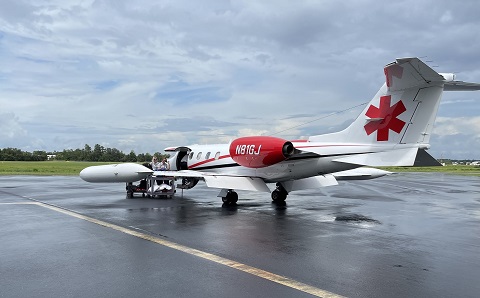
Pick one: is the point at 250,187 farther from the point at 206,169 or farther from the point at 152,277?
the point at 152,277

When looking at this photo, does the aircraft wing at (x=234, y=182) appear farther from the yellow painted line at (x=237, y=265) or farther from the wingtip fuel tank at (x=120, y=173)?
the yellow painted line at (x=237, y=265)

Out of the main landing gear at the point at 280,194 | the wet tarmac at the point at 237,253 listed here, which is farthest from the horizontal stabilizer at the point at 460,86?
the main landing gear at the point at 280,194

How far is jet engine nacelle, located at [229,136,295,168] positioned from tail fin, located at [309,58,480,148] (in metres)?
2.49

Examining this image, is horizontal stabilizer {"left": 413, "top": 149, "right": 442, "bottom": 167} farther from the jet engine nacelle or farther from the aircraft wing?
the aircraft wing

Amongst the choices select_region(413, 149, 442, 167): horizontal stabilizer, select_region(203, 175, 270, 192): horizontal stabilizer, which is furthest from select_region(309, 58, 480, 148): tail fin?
select_region(203, 175, 270, 192): horizontal stabilizer

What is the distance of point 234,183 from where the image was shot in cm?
1524

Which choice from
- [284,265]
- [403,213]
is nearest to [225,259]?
[284,265]

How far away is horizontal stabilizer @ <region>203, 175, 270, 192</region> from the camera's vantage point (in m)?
15.0

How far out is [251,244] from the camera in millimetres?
8547

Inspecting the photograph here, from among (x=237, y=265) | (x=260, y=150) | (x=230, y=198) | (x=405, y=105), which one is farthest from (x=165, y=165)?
(x=237, y=265)

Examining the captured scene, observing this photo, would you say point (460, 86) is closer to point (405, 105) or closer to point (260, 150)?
point (405, 105)

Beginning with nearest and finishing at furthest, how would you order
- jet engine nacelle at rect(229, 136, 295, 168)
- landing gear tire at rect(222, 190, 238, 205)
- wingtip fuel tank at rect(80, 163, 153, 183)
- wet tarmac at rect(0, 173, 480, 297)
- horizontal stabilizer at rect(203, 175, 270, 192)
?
1. wet tarmac at rect(0, 173, 480, 297)
2. jet engine nacelle at rect(229, 136, 295, 168)
3. horizontal stabilizer at rect(203, 175, 270, 192)
4. landing gear tire at rect(222, 190, 238, 205)
5. wingtip fuel tank at rect(80, 163, 153, 183)

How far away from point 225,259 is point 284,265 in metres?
1.09

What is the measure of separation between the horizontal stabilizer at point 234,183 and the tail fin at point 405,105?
3985mm
